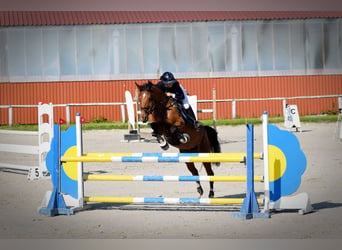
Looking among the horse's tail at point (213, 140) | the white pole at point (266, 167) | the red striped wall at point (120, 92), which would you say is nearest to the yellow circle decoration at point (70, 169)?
the horse's tail at point (213, 140)

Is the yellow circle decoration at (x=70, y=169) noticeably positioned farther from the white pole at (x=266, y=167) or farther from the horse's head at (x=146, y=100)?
the white pole at (x=266, y=167)

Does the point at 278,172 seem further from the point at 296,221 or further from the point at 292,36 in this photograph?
the point at 292,36

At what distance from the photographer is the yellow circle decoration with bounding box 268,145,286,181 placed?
8.70 meters

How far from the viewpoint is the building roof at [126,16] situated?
113 feet

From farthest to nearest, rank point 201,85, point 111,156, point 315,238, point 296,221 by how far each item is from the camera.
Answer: point 201,85 → point 111,156 → point 296,221 → point 315,238

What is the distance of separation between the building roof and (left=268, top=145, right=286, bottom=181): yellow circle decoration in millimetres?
26270

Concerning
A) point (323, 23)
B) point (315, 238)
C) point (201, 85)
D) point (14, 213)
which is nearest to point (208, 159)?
point (315, 238)

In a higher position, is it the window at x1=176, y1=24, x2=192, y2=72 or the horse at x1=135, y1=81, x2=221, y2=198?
the window at x1=176, y1=24, x2=192, y2=72

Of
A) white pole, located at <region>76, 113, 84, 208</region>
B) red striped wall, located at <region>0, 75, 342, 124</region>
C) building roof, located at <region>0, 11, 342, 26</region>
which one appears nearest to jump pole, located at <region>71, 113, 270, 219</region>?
white pole, located at <region>76, 113, 84, 208</region>

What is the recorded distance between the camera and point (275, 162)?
873 cm

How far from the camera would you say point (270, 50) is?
114 ft

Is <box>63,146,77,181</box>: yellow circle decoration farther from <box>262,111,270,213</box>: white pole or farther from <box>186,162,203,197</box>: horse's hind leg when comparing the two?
<box>262,111,270,213</box>: white pole

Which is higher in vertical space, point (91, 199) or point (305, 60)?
point (305, 60)

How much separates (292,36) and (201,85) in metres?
5.31
